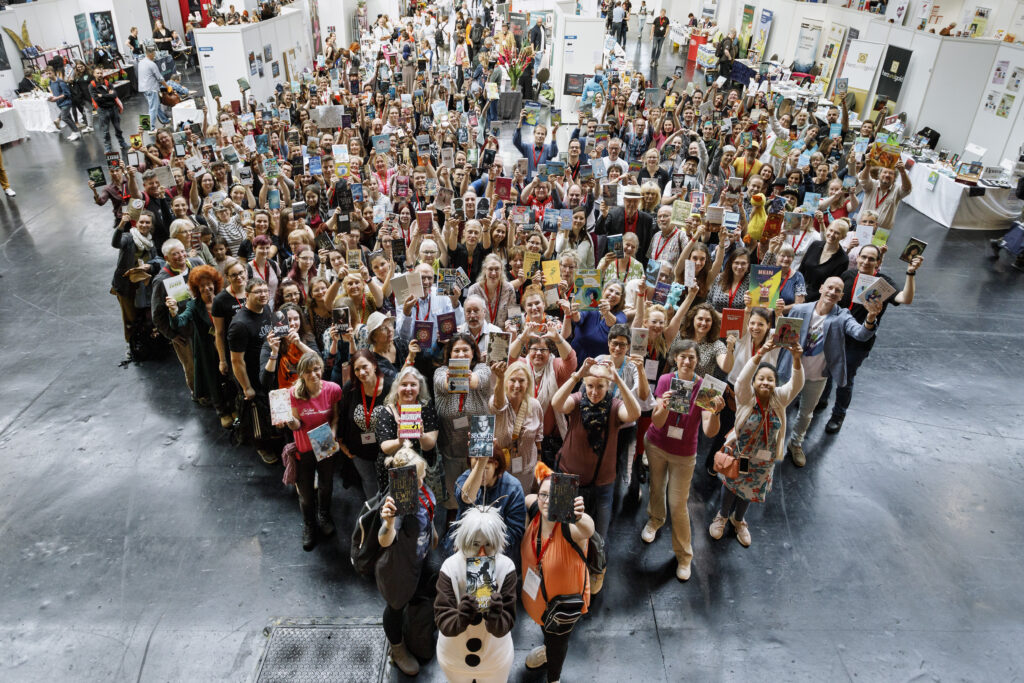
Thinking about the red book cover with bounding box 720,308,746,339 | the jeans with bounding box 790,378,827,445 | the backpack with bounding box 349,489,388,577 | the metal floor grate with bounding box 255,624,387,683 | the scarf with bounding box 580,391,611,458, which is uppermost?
the red book cover with bounding box 720,308,746,339

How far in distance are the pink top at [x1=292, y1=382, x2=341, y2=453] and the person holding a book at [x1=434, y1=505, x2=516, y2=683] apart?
4.93 feet

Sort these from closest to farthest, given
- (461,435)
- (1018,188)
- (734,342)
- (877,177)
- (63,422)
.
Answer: (461,435), (734,342), (63,422), (877,177), (1018,188)

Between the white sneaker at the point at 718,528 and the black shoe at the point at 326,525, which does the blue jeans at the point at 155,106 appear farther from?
the white sneaker at the point at 718,528

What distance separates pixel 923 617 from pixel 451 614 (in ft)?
10.7

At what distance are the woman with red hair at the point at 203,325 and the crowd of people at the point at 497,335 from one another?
22 mm

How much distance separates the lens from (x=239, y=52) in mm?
13430

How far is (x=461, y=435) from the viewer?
405 cm

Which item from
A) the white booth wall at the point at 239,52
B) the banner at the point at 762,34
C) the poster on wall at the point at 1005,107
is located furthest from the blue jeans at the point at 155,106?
the banner at the point at 762,34

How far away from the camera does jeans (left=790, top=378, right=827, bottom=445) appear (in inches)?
204

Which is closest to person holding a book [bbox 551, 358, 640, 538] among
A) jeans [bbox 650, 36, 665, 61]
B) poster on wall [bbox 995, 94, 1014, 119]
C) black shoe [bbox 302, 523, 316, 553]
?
black shoe [bbox 302, 523, 316, 553]

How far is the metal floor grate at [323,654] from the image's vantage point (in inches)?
146

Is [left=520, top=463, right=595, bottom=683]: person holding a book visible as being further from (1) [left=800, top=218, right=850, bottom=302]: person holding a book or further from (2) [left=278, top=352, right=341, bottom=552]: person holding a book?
(1) [left=800, top=218, right=850, bottom=302]: person holding a book

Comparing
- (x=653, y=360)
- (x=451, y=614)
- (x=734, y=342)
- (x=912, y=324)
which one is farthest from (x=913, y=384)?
(x=451, y=614)

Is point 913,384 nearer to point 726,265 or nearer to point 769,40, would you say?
point 726,265
